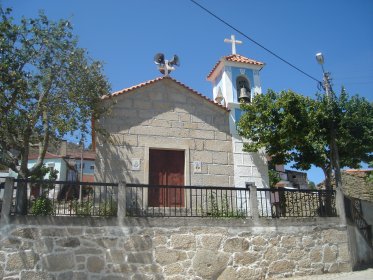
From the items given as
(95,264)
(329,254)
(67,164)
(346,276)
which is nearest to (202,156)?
(329,254)

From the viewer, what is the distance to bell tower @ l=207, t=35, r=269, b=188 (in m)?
12.0

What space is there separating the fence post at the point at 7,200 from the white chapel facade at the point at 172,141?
3081 millimetres

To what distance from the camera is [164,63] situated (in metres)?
12.7

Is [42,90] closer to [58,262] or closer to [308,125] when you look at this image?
[58,262]

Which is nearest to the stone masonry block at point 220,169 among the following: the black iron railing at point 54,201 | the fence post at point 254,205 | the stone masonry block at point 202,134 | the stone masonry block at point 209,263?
the stone masonry block at point 202,134

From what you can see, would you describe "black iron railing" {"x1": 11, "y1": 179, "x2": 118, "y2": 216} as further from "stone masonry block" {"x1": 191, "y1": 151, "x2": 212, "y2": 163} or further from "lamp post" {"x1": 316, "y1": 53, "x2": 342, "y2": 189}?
"lamp post" {"x1": 316, "y1": 53, "x2": 342, "y2": 189}

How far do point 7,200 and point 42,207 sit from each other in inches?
32.0

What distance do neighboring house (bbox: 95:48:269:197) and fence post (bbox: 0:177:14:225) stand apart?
3087mm

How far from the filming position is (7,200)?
7.47m

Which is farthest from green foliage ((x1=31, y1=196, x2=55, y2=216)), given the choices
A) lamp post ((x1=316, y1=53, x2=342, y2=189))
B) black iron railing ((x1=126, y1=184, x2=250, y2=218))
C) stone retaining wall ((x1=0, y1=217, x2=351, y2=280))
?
lamp post ((x1=316, y1=53, x2=342, y2=189))

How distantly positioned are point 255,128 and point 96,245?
665 centimetres

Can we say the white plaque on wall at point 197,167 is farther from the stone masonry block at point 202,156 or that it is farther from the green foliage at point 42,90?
the green foliage at point 42,90

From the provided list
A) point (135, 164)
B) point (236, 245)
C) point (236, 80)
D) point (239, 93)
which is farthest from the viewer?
point (236, 80)

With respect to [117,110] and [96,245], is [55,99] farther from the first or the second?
[96,245]
